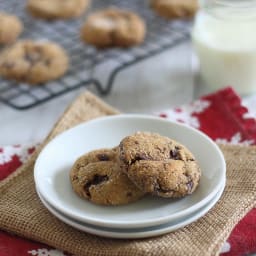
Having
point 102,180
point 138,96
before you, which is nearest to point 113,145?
point 102,180

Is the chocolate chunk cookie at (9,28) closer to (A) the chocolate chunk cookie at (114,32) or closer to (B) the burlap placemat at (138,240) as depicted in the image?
(A) the chocolate chunk cookie at (114,32)

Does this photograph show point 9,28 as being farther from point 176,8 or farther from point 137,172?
point 137,172

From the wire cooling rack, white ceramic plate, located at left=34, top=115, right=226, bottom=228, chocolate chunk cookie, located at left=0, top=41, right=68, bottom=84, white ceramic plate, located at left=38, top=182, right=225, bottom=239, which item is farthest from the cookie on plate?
white ceramic plate, located at left=38, top=182, right=225, bottom=239

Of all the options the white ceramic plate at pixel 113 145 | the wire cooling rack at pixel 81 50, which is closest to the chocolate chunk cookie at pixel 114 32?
the wire cooling rack at pixel 81 50

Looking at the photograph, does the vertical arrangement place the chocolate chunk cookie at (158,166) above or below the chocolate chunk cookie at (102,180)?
above

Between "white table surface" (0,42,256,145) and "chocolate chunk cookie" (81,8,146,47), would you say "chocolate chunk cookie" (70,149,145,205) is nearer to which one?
"white table surface" (0,42,256,145)

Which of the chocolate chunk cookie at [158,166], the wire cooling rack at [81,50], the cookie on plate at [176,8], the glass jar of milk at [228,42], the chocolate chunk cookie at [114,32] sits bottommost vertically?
the wire cooling rack at [81,50]

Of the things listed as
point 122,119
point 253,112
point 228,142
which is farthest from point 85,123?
point 253,112
